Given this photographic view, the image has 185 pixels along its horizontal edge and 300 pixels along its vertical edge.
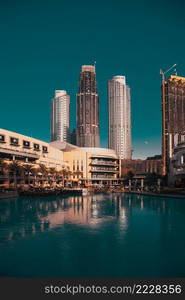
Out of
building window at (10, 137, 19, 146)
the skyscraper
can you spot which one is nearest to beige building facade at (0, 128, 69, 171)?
building window at (10, 137, 19, 146)

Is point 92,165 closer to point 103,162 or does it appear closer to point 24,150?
point 103,162

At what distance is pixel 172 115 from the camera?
183250mm

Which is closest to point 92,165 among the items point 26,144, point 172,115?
point 26,144

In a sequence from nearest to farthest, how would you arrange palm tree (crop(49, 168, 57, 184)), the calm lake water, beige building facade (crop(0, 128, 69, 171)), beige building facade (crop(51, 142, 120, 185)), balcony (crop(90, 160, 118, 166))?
the calm lake water
beige building facade (crop(0, 128, 69, 171))
palm tree (crop(49, 168, 57, 184))
beige building facade (crop(51, 142, 120, 185))
balcony (crop(90, 160, 118, 166))

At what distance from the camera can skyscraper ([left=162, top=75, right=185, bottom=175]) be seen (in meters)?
170

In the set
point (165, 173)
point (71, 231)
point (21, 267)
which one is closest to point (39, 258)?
point (21, 267)

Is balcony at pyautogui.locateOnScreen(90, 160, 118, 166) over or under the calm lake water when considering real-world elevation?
over

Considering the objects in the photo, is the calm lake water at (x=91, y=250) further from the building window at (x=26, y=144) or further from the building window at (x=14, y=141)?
the building window at (x=26, y=144)

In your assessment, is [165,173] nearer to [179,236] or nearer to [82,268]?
[179,236]

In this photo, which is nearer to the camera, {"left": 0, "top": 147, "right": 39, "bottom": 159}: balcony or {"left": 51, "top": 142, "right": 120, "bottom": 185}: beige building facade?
{"left": 0, "top": 147, "right": 39, "bottom": 159}: balcony

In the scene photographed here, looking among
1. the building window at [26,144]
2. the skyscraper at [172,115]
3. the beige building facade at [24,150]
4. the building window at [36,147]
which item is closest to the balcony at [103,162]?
the beige building facade at [24,150]

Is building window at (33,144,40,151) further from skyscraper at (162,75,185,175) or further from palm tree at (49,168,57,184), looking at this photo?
skyscraper at (162,75,185,175)

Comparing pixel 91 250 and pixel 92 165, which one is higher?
pixel 92 165

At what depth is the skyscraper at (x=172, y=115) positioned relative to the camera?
17038 cm
